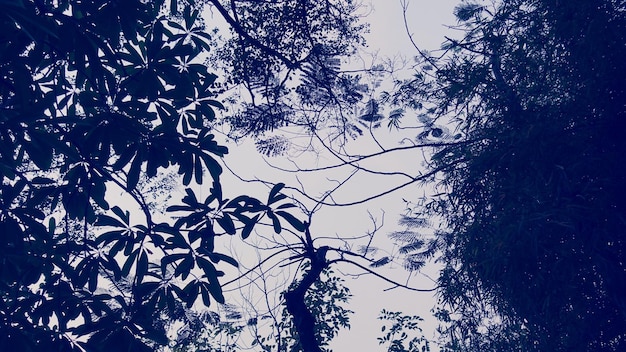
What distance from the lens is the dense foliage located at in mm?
3748

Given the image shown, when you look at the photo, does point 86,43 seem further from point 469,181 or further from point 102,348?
point 469,181

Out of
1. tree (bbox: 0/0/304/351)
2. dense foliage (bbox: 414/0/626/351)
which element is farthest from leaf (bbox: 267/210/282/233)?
dense foliage (bbox: 414/0/626/351)

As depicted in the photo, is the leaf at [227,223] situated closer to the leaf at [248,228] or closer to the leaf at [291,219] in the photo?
the leaf at [248,228]

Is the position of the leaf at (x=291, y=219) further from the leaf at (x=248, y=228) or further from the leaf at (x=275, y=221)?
the leaf at (x=248, y=228)

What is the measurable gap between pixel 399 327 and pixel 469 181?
3351 millimetres

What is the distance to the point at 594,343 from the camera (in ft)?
12.9

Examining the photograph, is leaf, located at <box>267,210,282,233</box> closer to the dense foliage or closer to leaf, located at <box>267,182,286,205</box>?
leaf, located at <box>267,182,286,205</box>

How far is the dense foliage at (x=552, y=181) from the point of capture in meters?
3.75

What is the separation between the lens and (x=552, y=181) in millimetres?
3852

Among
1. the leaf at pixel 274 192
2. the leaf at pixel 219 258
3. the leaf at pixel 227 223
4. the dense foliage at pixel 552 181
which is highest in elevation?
the dense foliage at pixel 552 181

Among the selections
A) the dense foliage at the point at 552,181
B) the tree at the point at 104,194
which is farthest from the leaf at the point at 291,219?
the dense foliage at the point at 552,181

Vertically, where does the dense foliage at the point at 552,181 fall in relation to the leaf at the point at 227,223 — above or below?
above

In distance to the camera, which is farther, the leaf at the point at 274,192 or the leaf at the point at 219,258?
the leaf at the point at 274,192

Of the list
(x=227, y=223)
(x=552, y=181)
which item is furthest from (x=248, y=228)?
(x=552, y=181)
